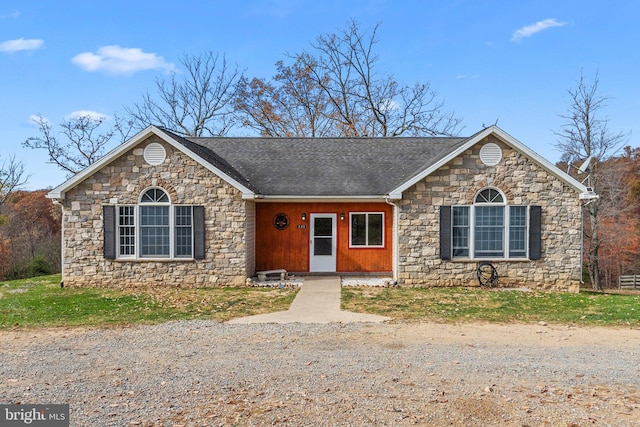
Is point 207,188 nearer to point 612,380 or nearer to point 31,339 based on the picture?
point 31,339

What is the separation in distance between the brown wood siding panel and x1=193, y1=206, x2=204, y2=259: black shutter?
2.35m

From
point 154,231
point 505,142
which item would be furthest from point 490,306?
point 154,231

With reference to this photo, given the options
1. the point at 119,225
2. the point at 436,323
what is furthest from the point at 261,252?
the point at 436,323

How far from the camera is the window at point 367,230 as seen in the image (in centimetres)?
1412

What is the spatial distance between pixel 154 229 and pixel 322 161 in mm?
6120

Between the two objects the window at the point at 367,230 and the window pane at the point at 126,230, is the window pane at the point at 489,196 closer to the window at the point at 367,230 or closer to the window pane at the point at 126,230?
the window at the point at 367,230

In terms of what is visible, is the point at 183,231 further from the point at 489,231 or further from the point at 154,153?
the point at 489,231

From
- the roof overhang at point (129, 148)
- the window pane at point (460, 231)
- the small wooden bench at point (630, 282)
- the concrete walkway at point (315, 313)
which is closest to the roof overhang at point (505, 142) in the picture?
the window pane at point (460, 231)

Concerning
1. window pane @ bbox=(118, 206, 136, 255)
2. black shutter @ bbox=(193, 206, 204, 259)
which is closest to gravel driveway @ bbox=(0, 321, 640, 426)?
black shutter @ bbox=(193, 206, 204, 259)

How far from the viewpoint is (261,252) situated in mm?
14312

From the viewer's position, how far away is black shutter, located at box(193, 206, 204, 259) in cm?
1228

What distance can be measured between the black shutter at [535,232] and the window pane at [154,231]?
10502 millimetres

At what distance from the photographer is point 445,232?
1232cm

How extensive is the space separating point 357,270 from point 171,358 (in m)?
8.73
